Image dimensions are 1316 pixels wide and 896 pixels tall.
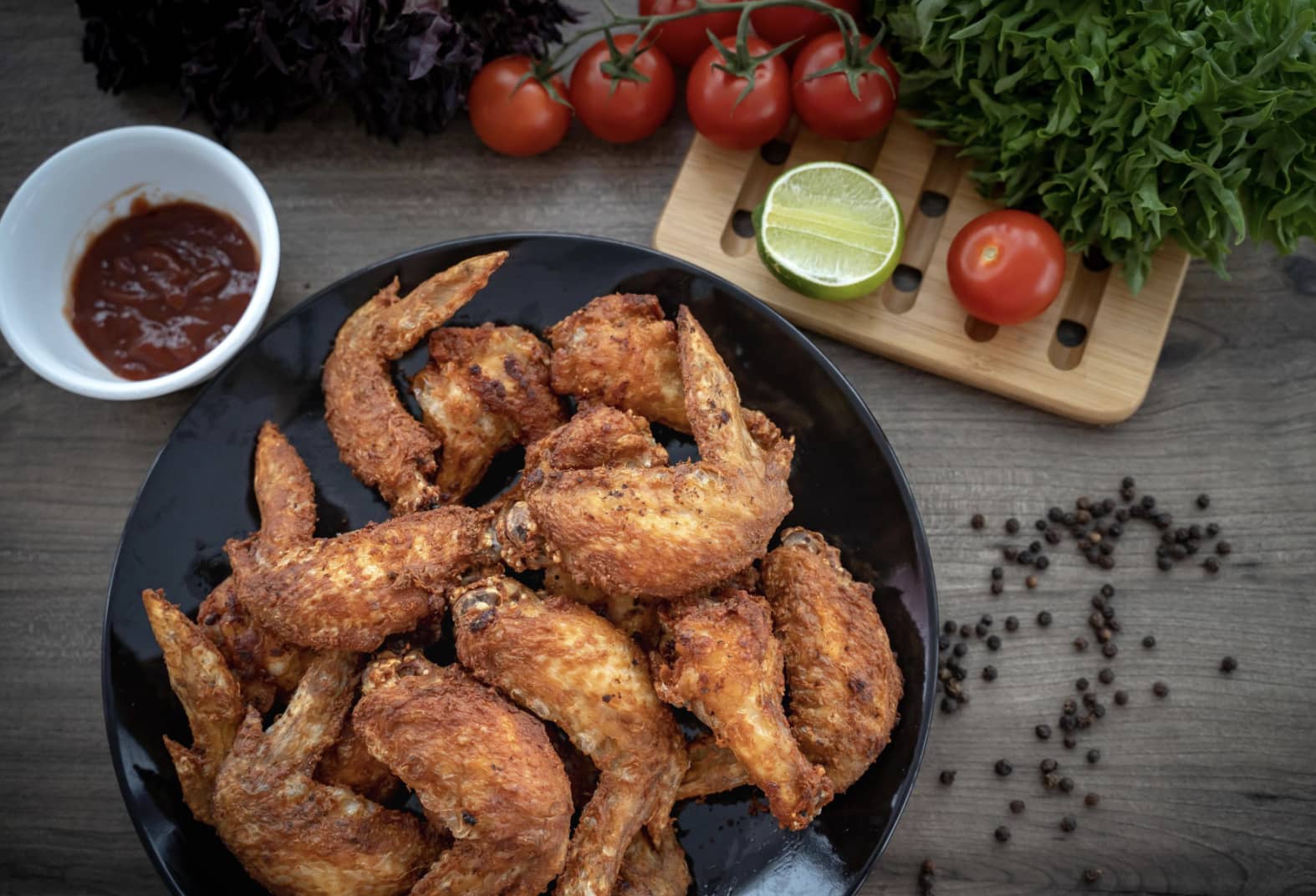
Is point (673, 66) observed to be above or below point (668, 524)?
above

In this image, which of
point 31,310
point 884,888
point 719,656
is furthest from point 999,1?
point 31,310

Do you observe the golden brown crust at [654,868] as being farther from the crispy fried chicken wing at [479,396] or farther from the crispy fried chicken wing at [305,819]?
the crispy fried chicken wing at [479,396]

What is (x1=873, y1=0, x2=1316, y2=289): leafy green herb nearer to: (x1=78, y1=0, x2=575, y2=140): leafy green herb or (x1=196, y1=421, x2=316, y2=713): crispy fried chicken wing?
(x1=78, y1=0, x2=575, y2=140): leafy green herb

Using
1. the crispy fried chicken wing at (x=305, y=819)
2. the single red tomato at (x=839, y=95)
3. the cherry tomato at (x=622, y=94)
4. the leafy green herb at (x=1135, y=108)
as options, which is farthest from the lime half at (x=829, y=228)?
the crispy fried chicken wing at (x=305, y=819)

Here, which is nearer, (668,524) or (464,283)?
(668,524)

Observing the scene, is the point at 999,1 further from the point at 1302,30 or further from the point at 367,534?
the point at 367,534

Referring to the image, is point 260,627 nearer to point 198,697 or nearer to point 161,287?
point 198,697

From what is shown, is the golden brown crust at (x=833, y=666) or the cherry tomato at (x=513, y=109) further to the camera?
the cherry tomato at (x=513, y=109)

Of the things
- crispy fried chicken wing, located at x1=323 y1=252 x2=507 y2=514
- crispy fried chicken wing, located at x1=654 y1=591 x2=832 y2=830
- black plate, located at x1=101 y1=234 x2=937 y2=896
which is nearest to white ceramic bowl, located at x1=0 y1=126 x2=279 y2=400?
black plate, located at x1=101 y1=234 x2=937 y2=896

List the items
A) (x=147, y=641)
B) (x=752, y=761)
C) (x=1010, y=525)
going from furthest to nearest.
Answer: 1. (x=1010, y=525)
2. (x=147, y=641)
3. (x=752, y=761)
